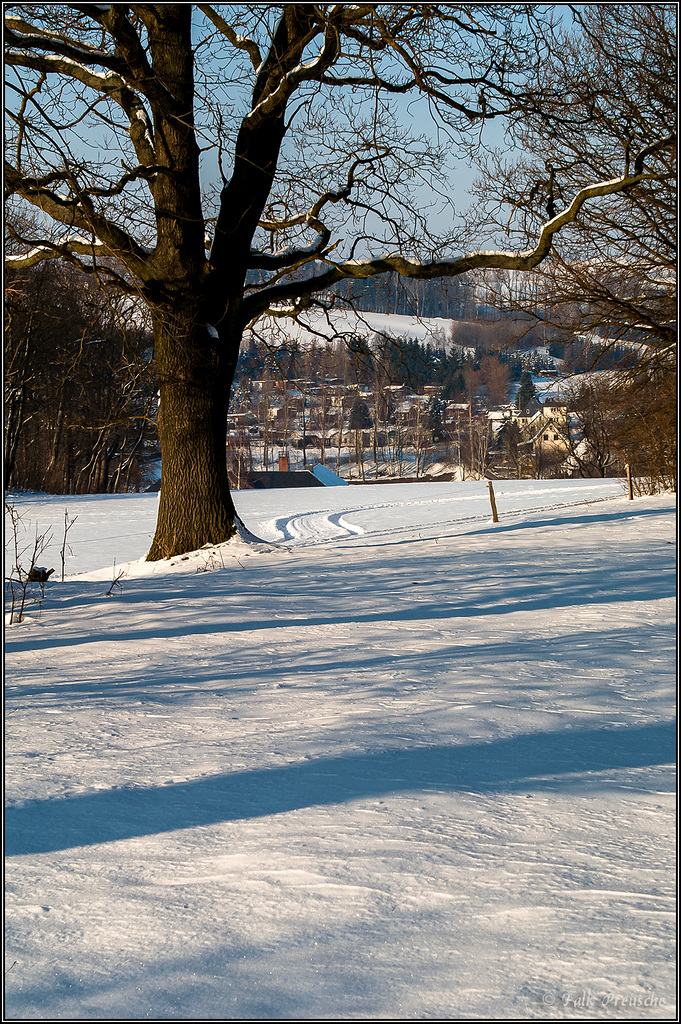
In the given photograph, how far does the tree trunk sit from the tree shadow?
6.29 m

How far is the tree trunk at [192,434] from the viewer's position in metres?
9.12

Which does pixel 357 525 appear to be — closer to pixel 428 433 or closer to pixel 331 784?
pixel 331 784

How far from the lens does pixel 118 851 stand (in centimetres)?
254

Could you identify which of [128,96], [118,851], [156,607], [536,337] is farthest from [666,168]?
[118,851]

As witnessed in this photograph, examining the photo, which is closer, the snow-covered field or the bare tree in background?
the snow-covered field

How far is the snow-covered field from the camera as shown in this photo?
190 centimetres

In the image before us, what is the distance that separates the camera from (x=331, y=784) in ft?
9.84

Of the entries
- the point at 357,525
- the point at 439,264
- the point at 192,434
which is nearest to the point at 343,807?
the point at 192,434

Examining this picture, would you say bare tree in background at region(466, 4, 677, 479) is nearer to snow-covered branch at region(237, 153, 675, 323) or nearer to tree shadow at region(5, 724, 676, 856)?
snow-covered branch at region(237, 153, 675, 323)

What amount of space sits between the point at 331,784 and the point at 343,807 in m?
0.19

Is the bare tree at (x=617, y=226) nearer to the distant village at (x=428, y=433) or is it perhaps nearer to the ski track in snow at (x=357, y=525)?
the ski track in snow at (x=357, y=525)

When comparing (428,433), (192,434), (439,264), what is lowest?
(192,434)

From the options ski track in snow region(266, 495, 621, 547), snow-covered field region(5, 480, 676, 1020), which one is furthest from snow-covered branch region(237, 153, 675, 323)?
ski track in snow region(266, 495, 621, 547)

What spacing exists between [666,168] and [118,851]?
14.3 meters
